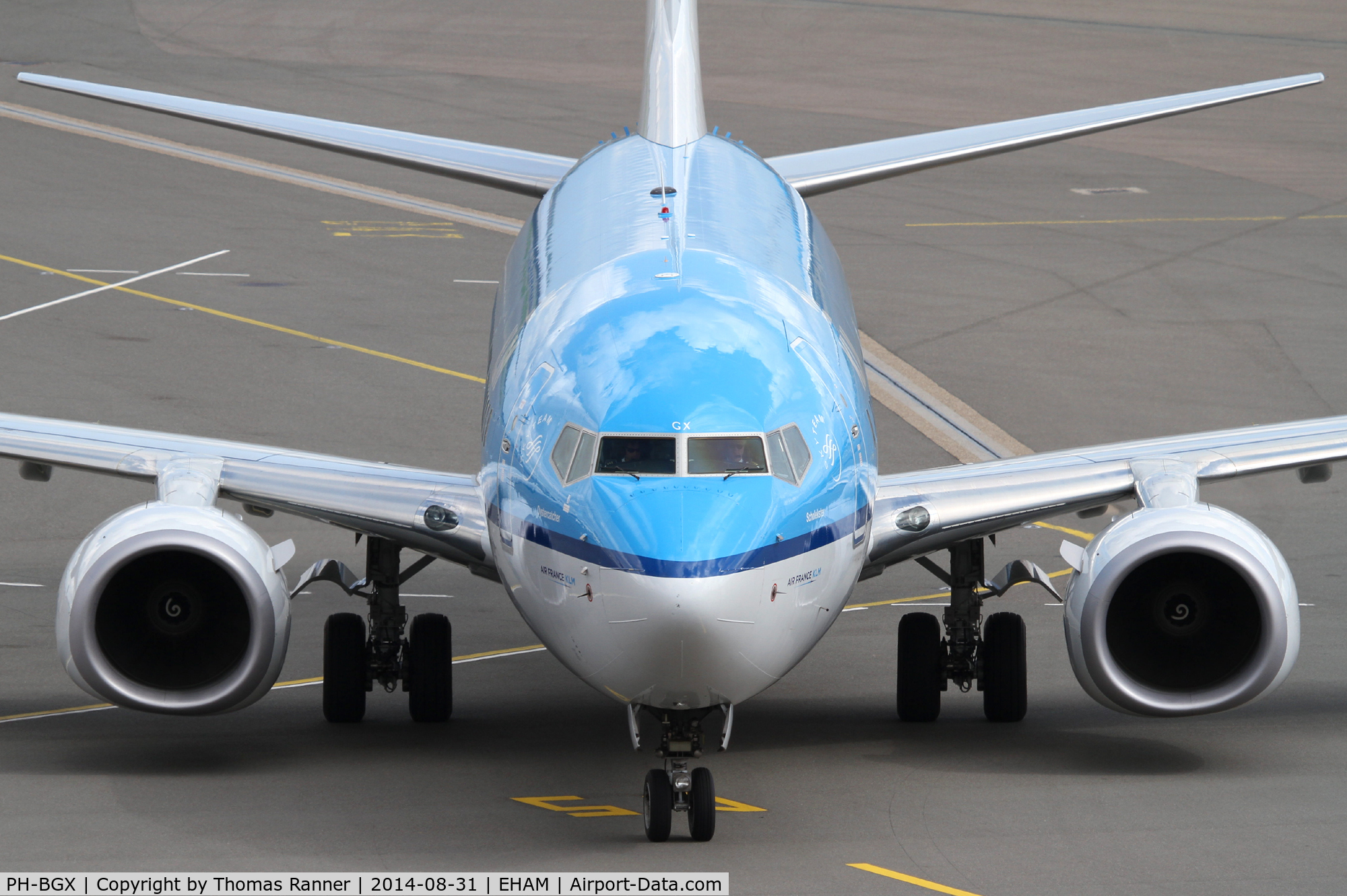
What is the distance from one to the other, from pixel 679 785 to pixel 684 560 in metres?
2.09

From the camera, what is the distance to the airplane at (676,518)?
1388cm

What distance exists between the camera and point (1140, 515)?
16.5m

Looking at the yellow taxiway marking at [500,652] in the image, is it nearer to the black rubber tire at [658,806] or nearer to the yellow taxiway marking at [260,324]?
the black rubber tire at [658,806]

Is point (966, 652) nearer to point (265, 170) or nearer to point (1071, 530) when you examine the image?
point (1071, 530)

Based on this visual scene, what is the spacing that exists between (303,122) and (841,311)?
283 inches

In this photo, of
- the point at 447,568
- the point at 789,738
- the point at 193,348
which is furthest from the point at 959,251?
the point at 789,738

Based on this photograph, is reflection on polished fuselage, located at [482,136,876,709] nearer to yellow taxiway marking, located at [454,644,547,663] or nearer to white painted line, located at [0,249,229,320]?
yellow taxiway marking, located at [454,644,547,663]

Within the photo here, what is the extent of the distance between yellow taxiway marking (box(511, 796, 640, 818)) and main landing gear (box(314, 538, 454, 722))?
2.87 metres

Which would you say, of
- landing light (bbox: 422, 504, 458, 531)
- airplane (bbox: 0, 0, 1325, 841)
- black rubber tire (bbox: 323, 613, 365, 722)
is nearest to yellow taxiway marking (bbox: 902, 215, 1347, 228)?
airplane (bbox: 0, 0, 1325, 841)

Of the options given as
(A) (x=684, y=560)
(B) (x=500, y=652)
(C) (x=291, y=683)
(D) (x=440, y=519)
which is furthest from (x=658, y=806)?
(B) (x=500, y=652)

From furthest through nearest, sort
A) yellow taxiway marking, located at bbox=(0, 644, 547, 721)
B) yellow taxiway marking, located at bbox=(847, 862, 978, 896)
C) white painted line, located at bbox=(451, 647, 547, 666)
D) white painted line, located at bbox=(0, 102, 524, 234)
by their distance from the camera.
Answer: white painted line, located at bbox=(0, 102, 524, 234)
white painted line, located at bbox=(451, 647, 547, 666)
yellow taxiway marking, located at bbox=(0, 644, 547, 721)
yellow taxiway marking, located at bbox=(847, 862, 978, 896)

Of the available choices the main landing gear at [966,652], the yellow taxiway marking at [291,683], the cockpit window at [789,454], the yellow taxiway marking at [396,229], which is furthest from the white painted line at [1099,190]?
the cockpit window at [789,454]

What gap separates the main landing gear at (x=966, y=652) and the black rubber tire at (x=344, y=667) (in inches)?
200

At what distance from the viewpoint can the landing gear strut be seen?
1433cm
